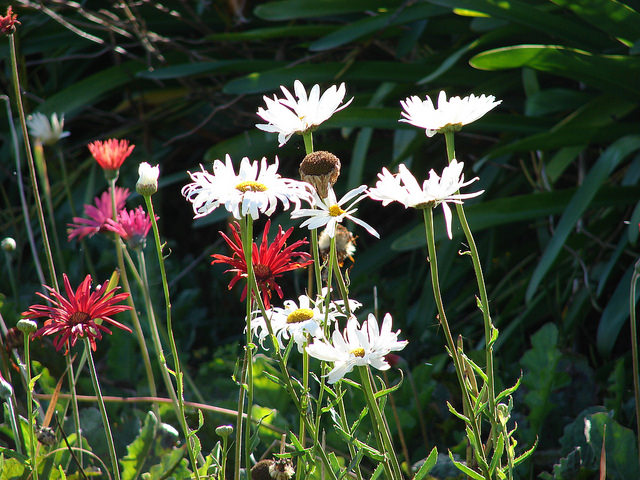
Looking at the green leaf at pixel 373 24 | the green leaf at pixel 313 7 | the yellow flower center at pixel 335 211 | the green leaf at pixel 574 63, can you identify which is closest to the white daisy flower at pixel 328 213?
the yellow flower center at pixel 335 211

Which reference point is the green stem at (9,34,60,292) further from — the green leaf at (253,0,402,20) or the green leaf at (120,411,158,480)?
the green leaf at (253,0,402,20)

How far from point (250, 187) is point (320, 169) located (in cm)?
5

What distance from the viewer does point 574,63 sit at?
1.30 meters

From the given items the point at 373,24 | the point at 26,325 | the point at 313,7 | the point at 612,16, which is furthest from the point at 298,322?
the point at 313,7

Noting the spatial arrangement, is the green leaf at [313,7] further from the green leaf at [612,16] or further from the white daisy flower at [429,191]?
the white daisy flower at [429,191]

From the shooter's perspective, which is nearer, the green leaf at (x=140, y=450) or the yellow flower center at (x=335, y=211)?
the yellow flower center at (x=335, y=211)

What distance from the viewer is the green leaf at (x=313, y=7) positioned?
1730 mm

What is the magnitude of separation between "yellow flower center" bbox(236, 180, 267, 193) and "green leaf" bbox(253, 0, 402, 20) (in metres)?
1.28

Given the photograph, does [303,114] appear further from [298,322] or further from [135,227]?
[135,227]

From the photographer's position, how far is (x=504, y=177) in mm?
1779

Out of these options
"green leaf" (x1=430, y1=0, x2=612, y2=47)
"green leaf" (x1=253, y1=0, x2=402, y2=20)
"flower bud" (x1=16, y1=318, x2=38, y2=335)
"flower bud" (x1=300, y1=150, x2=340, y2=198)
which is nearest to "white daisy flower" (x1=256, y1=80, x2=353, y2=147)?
"flower bud" (x1=300, y1=150, x2=340, y2=198)

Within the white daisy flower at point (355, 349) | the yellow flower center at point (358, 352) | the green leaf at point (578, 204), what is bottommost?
the green leaf at point (578, 204)

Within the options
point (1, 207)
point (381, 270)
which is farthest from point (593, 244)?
point (1, 207)

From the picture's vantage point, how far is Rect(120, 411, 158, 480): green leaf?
0.87 metres
